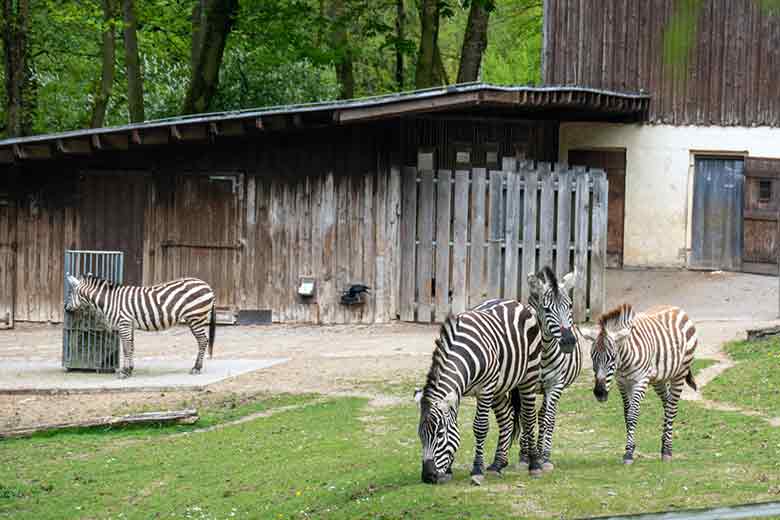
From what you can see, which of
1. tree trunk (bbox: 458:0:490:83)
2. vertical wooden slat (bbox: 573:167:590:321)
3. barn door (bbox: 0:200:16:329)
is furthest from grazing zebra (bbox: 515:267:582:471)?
tree trunk (bbox: 458:0:490:83)

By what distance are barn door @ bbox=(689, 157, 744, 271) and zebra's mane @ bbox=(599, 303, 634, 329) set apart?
15.0 m

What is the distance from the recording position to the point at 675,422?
13055mm

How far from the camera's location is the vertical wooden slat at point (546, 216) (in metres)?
21.3

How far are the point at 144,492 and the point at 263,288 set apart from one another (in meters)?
11.2

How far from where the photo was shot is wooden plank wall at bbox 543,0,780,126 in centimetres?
2425

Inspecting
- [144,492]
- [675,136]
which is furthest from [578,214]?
[144,492]

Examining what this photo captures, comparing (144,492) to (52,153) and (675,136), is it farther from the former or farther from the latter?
(675,136)

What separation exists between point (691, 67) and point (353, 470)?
15426 mm

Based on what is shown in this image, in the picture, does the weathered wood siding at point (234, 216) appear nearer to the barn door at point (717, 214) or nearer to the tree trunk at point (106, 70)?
the barn door at point (717, 214)

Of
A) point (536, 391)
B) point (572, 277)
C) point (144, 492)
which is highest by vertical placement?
point (572, 277)

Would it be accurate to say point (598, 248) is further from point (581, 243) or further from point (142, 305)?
point (142, 305)

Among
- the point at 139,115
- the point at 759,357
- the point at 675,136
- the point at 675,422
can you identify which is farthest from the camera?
the point at 139,115

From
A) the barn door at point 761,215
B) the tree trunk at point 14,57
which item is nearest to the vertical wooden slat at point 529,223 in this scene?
the barn door at point 761,215

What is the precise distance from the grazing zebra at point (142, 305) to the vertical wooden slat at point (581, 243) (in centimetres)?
719
